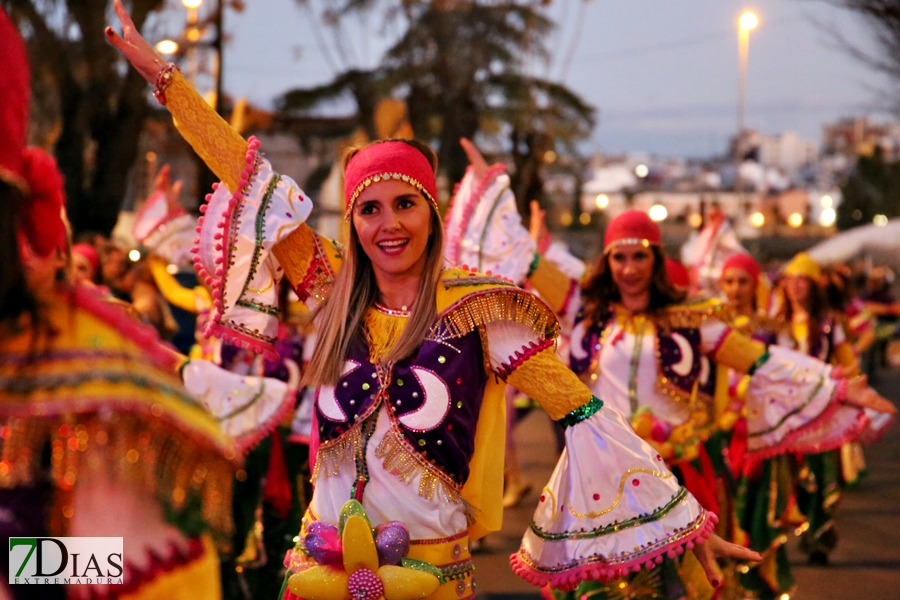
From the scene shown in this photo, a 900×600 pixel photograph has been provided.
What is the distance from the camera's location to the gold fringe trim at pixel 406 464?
Answer: 120 inches

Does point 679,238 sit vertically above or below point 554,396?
above

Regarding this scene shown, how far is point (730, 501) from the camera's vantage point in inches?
256

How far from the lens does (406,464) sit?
10.0ft

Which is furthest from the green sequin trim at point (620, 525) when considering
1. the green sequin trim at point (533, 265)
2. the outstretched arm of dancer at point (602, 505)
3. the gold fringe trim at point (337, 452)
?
the green sequin trim at point (533, 265)

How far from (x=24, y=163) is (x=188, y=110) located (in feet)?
5.08

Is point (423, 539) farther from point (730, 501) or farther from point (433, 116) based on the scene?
point (433, 116)

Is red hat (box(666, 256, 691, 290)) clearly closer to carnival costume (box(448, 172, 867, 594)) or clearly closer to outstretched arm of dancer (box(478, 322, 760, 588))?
carnival costume (box(448, 172, 867, 594))

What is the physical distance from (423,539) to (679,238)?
56.0 m

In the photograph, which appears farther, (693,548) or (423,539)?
(693,548)

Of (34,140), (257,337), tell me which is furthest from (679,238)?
(257,337)

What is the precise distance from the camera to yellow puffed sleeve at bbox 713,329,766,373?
5.25 metres

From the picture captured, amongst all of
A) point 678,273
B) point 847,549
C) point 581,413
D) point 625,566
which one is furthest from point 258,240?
point 847,549

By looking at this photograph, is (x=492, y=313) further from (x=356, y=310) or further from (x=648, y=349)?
(x=648, y=349)

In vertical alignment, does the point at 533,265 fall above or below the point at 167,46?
below
